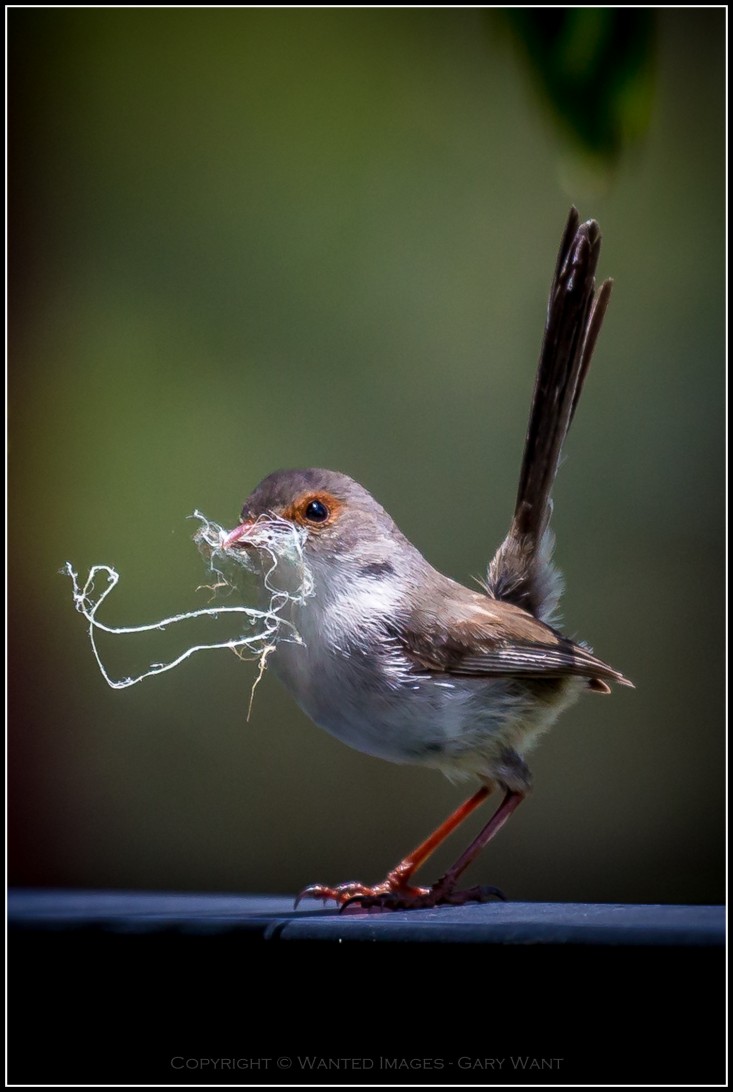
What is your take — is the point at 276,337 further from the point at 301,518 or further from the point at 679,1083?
the point at 679,1083

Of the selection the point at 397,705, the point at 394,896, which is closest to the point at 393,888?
the point at 394,896

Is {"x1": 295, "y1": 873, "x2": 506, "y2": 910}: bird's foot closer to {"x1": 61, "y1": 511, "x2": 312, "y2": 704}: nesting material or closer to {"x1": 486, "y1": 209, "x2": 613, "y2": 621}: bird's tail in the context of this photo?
{"x1": 61, "y1": 511, "x2": 312, "y2": 704}: nesting material

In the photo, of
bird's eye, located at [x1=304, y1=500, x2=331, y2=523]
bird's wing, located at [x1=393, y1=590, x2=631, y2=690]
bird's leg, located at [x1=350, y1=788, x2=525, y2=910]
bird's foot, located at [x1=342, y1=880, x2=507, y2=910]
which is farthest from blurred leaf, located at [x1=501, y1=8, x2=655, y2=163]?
bird's foot, located at [x1=342, y1=880, x2=507, y2=910]

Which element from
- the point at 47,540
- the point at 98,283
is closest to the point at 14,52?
the point at 98,283

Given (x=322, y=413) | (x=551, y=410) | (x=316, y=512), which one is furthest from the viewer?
(x=322, y=413)

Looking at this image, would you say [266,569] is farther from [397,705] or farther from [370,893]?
[370,893]

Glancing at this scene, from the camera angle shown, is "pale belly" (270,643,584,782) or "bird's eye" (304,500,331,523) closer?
"pale belly" (270,643,584,782)

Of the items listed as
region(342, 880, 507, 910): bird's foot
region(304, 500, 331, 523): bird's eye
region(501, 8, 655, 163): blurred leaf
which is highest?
region(501, 8, 655, 163): blurred leaf
